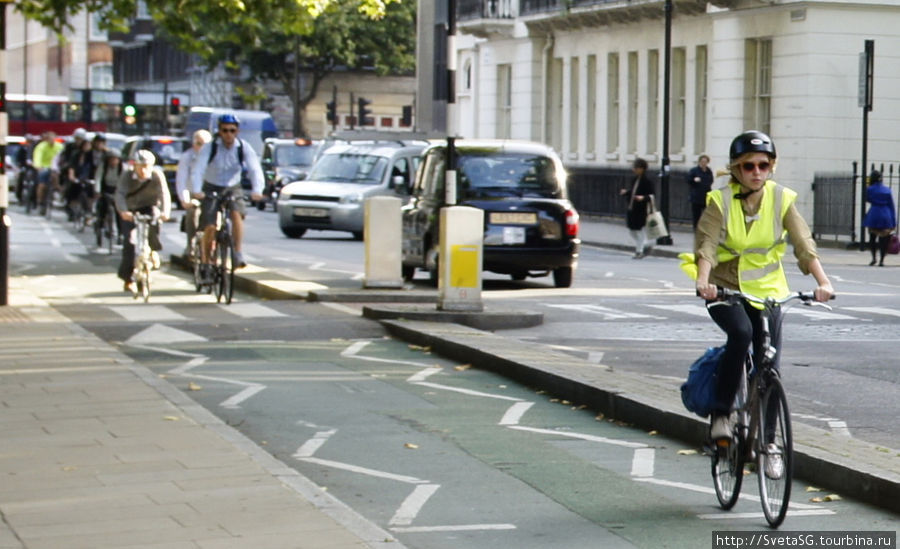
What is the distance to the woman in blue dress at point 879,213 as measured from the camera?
1219 inches

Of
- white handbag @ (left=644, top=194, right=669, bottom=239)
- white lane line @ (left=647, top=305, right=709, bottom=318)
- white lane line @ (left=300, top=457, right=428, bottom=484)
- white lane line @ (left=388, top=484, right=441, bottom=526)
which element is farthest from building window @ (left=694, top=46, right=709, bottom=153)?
white lane line @ (left=388, top=484, right=441, bottom=526)

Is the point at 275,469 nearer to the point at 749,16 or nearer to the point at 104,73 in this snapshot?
the point at 749,16

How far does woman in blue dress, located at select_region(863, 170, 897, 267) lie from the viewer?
3097 cm

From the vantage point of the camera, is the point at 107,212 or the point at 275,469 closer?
the point at 275,469

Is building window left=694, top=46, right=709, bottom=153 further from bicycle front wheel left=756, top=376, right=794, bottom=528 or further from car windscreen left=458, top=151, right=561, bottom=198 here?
bicycle front wheel left=756, top=376, right=794, bottom=528

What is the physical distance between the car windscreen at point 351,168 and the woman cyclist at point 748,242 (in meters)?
28.7

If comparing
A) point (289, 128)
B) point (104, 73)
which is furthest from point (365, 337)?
point (104, 73)

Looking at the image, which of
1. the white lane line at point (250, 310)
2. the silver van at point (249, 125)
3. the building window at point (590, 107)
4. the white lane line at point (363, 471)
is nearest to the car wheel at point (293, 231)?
the building window at point (590, 107)

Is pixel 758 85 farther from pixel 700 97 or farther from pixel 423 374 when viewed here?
pixel 423 374

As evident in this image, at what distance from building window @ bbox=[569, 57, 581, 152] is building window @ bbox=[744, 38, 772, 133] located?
11.6 m

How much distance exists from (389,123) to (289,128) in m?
6.23

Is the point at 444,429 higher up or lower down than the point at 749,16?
lower down

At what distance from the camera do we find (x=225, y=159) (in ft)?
66.5

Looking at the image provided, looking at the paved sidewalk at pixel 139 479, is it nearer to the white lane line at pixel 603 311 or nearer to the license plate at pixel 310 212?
the white lane line at pixel 603 311
